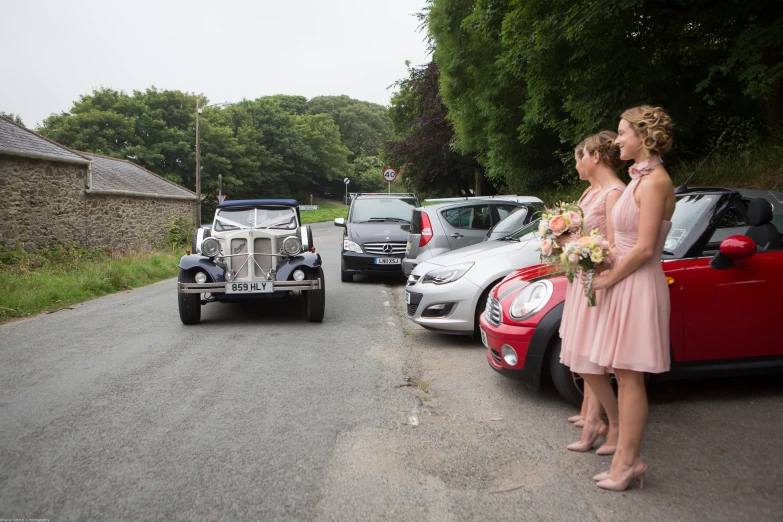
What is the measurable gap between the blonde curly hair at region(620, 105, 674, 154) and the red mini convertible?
1.49 m

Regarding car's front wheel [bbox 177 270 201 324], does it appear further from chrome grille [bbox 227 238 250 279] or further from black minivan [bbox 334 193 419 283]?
black minivan [bbox 334 193 419 283]

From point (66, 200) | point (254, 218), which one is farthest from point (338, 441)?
point (66, 200)

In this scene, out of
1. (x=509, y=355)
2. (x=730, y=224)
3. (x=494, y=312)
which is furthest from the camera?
(x=494, y=312)

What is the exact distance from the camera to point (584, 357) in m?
3.41

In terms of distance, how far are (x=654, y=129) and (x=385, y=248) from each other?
383 inches

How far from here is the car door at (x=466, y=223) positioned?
1029 cm

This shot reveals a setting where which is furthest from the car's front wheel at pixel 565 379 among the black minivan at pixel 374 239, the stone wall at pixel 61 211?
the stone wall at pixel 61 211

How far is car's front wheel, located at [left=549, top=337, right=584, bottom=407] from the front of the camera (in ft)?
14.4

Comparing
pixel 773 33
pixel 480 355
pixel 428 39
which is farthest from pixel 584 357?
pixel 428 39

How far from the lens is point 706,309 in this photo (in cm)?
432

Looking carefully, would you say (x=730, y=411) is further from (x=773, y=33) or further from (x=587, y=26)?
(x=587, y=26)

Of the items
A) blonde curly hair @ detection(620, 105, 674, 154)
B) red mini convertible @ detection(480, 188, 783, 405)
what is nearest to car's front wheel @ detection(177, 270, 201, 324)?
red mini convertible @ detection(480, 188, 783, 405)

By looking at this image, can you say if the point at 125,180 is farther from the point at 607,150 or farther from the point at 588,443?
the point at 588,443

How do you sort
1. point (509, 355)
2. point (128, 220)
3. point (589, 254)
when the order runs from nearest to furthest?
point (589, 254)
point (509, 355)
point (128, 220)
